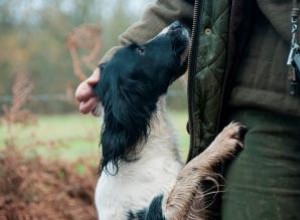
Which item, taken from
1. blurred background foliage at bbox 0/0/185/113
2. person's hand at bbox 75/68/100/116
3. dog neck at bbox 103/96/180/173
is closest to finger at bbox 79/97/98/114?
person's hand at bbox 75/68/100/116

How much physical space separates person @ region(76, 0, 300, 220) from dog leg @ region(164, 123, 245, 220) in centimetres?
8

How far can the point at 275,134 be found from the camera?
3135 millimetres

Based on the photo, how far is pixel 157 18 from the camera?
3.82m

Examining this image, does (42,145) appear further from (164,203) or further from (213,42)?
(213,42)

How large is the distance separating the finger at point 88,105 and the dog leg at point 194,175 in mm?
552

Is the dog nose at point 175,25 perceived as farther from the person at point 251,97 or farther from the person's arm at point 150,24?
the person at point 251,97

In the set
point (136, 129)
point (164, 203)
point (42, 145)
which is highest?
point (136, 129)

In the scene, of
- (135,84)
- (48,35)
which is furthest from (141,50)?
(48,35)

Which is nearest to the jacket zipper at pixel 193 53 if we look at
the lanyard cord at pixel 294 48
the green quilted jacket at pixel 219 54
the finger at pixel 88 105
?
the green quilted jacket at pixel 219 54

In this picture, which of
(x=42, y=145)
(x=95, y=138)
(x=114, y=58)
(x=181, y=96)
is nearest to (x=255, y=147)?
(x=114, y=58)

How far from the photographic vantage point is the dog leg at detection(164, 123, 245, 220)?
3426mm

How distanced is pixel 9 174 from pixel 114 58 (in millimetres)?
2883

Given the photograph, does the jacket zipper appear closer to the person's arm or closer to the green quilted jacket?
the green quilted jacket

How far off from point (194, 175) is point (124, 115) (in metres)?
0.46
